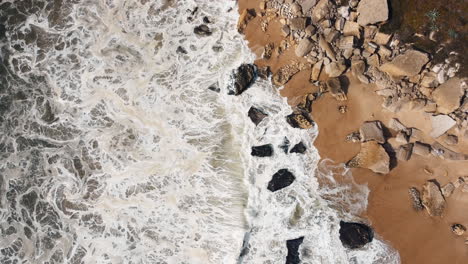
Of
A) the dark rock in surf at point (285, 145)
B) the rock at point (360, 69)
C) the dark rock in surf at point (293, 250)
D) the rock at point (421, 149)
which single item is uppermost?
the rock at point (360, 69)

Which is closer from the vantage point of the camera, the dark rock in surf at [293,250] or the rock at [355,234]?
the rock at [355,234]

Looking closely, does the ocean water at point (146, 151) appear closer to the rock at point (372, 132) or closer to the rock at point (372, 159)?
the rock at point (372, 159)

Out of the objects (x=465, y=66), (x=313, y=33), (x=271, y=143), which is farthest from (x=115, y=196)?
(x=465, y=66)

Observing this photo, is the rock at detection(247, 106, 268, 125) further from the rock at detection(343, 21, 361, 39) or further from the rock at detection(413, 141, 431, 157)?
→ the rock at detection(413, 141, 431, 157)

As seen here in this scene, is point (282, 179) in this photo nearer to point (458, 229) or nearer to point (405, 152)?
point (405, 152)

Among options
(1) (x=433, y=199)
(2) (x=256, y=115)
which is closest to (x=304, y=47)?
(2) (x=256, y=115)

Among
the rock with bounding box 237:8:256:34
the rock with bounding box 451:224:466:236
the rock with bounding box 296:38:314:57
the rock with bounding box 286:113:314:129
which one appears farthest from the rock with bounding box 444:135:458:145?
the rock with bounding box 237:8:256:34

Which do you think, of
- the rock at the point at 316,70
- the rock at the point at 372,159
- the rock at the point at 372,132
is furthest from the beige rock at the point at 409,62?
the rock at the point at 372,159
